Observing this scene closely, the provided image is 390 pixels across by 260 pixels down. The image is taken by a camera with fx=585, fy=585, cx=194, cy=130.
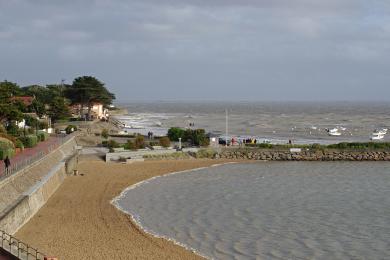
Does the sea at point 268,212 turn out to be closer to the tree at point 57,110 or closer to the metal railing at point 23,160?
the metal railing at point 23,160

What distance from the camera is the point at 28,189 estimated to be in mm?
27125

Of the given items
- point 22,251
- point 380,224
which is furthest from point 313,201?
point 22,251

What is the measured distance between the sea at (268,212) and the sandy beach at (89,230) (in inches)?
36.3

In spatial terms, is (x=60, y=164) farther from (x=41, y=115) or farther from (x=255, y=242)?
(x=41, y=115)

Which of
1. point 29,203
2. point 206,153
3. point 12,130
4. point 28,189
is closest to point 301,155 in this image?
point 206,153

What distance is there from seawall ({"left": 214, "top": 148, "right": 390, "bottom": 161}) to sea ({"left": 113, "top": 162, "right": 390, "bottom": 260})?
9723 millimetres

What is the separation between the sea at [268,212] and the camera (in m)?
21.8

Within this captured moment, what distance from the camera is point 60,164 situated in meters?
37.1

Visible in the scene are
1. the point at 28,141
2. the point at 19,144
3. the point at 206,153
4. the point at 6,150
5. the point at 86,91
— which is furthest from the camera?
the point at 86,91

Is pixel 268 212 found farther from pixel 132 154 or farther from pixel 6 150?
pixel 132 154

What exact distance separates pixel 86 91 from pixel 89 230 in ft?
211

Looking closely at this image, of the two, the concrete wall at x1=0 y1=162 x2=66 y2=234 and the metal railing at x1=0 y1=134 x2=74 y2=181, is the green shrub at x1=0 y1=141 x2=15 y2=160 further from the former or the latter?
the concrete wall at x1=0 y1=162 x2=66 y2=234

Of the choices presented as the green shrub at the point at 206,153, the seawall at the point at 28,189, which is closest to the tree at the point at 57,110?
the green shrub at the point at 206,153

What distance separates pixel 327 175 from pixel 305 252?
23.5 m
